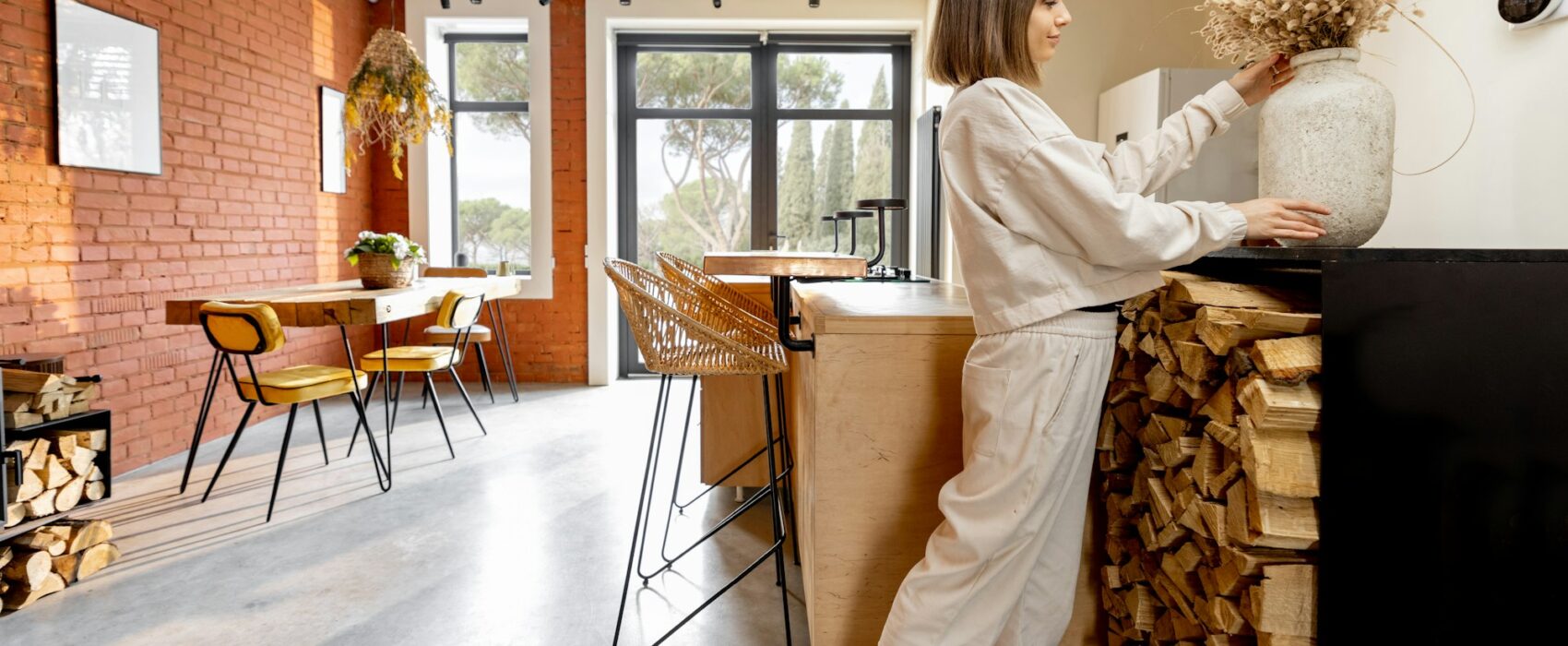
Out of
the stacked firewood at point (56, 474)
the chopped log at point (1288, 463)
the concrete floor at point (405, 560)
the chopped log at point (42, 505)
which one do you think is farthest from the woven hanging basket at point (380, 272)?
the chopped log at point (1288, 463)

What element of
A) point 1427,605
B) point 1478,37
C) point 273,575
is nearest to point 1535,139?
point 1478,37

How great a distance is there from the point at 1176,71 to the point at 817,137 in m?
3.19

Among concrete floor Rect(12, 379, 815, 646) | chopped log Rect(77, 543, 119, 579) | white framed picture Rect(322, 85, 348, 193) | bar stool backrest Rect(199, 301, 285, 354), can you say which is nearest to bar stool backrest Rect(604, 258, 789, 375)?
concrete floor Rect(12, 379, 815, 646)

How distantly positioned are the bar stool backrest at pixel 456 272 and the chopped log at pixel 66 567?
3.12 meters

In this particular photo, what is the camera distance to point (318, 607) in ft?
7.93

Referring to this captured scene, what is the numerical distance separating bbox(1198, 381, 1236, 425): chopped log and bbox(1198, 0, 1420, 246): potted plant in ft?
0.98

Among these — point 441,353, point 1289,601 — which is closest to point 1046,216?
point 1289,601

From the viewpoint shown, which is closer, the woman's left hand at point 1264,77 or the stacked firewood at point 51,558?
the woman's left hand at point 1264,77

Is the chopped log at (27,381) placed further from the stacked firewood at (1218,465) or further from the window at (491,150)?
the window at (491,150)

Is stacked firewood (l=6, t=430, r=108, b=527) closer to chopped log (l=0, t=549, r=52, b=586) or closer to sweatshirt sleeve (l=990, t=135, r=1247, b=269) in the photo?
chopped log (l=0, t=549, r=52, b=586)

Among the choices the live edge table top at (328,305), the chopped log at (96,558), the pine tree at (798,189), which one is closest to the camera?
the chopped log at (96,558)

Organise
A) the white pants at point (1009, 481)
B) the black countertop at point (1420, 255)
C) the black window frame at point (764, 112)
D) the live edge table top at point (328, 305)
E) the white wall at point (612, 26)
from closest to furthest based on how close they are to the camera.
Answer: the black countertop at point (1420, 255), the white pants at point (1009, 481), the live edge table top at point (328, 305), the white wall at point (612, 26), the black window frame at point (764, 112)

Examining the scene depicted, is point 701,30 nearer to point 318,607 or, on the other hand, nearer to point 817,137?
point 817,137

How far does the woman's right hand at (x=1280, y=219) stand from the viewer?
52.9 inches
